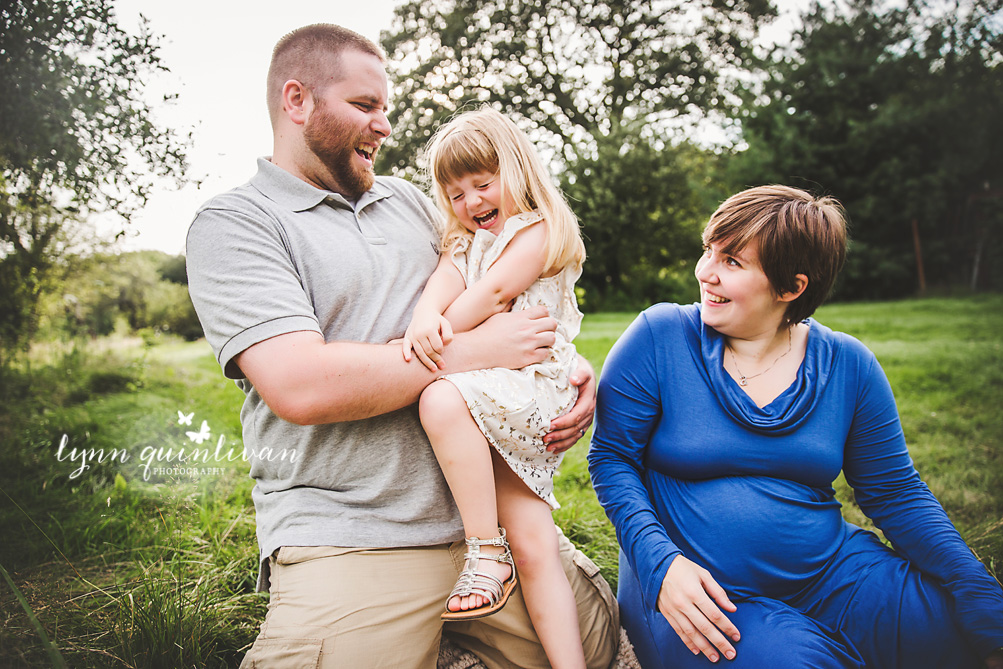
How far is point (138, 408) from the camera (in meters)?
4.31

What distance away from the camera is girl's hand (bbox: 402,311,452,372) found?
1.66 m

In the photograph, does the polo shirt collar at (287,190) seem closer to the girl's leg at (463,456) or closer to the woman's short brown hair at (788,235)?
the girl's leg at (463,456)

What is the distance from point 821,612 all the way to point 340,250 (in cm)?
169

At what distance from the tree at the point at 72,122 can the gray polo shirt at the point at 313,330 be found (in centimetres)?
161

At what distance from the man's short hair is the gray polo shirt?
0.32 meters

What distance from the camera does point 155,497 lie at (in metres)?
2.71

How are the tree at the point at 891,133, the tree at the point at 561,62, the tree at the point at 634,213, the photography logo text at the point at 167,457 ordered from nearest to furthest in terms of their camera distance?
the photography logo text at the point at 167,457, the tree at the point at 891,133, the tree at the point at 561,62, the tree at the point at 634,213

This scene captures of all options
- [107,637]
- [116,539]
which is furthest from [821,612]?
[116,539]

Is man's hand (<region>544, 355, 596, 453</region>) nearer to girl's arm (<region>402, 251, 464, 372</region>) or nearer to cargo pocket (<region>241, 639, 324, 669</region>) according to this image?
girl's arm (<region>402, 251, 464, 372</region>)

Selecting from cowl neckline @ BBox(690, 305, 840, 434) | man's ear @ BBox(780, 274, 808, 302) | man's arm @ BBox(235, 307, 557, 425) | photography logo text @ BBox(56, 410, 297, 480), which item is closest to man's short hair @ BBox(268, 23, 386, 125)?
man's arm @ BBox(235, 307, 557, 425)

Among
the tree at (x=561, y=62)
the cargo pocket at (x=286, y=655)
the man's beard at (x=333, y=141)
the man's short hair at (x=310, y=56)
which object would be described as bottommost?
the cargo pocket at (x=286, y=655)

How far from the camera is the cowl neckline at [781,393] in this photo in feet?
5.42

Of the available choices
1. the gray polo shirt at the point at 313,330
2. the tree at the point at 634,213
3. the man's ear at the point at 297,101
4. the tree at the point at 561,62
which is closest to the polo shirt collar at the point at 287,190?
the gray polo shirt at the point at 313,330

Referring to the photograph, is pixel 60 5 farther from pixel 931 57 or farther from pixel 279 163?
pixel 931 57
